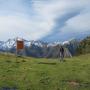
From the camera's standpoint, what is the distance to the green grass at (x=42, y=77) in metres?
45.4

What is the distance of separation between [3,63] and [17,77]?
12390 millimetres

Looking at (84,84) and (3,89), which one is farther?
(84,84)

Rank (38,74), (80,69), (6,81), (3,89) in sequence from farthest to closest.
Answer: (80,69)
(38,74)
(6,81)
(3,89)

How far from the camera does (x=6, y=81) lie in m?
47.4

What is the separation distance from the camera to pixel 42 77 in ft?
165

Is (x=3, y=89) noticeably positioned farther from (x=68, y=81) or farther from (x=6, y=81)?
(x=68, y=81)

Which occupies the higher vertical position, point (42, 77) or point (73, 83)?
point (42, 77)

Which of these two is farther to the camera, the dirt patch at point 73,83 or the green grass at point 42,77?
the dirt patch at point 73,83

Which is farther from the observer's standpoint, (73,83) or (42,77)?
(42,77)

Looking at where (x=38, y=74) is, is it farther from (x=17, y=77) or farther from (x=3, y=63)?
(x=3, y=63)

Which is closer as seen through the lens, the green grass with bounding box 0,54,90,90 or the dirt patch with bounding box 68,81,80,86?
the green grass with bounding box 0,54,90,90

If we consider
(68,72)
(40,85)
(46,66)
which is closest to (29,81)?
(40,85)

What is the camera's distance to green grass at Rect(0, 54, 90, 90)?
149ft

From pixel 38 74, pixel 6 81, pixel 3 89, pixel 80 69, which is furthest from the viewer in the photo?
pixel 80 69
